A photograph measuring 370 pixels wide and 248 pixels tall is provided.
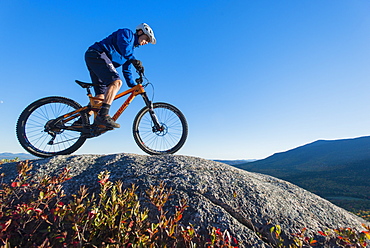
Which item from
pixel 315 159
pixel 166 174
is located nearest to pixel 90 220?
pixel 166 174

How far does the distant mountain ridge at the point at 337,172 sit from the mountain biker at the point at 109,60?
151ft

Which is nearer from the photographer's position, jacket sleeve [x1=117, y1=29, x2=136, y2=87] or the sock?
the sock

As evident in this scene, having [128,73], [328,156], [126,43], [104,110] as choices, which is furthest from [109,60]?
[328,156]

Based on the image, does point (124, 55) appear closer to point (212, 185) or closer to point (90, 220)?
point (212, 185)

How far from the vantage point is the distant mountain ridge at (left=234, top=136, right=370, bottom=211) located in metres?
53.2

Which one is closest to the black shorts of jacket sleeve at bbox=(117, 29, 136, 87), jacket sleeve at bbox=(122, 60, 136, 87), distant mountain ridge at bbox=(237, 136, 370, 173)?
jacket sleeve at bbox=(117, 29, 136, 87)

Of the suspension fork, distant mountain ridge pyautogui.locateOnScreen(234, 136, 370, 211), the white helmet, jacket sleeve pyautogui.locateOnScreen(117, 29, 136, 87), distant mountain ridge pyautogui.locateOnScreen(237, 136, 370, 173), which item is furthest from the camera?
distant mountain ridge pyautogui.locateOnScreen(237, 136, 370, 173)

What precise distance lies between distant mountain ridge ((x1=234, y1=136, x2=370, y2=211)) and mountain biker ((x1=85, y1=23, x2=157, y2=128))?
46.1 meters

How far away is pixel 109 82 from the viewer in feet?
18.1

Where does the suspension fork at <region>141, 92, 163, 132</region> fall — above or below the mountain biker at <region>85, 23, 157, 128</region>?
below

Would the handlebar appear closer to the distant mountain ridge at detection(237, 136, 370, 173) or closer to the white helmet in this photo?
the white helmet

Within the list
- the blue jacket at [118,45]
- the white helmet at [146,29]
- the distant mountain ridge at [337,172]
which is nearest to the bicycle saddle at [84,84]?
the blue jacket at [118,45]

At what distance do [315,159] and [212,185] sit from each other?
5629 inches

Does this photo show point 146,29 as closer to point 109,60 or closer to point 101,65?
point 109,60
